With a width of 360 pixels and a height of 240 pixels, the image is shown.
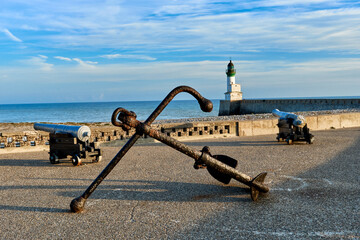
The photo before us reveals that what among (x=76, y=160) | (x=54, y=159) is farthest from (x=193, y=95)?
(x=54, y=159)

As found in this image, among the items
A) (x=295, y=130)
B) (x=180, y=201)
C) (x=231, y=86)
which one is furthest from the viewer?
(x=231, y=86)

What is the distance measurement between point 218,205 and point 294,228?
3.88ft

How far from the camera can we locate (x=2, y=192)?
19.2 ft

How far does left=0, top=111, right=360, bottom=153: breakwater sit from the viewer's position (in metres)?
10.3

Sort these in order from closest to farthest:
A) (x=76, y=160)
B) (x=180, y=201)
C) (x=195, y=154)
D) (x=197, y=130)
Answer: (x=195, y=154) < (x=180, y=201) < (x=76, y=160) < (x=197, y=130)

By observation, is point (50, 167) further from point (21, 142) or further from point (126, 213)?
point (126, 213)

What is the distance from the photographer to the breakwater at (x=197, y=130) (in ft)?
33.9

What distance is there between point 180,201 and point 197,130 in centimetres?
787

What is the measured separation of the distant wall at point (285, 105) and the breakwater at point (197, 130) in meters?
35.5

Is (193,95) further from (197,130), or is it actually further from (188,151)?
(197,130)

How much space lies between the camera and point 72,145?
8289mm

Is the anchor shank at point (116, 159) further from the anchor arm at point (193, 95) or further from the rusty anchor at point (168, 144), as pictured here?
the anchor arm at point (193, 95)

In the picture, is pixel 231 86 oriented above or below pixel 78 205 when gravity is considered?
above

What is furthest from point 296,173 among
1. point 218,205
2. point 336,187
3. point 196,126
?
point 196,126
